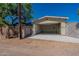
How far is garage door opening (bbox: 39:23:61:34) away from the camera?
25.8ft

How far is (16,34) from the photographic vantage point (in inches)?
317

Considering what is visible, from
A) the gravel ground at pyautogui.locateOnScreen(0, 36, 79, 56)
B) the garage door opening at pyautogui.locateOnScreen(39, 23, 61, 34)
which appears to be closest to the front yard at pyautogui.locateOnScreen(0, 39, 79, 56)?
the gravel ground at pyautogui.locateOnScreen(0, 36, 79, 56)

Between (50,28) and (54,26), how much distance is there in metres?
0.15

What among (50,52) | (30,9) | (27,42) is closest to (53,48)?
(50,52)

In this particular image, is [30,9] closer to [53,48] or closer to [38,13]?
[38,13]

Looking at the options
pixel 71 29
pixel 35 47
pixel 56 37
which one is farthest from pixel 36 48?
pixel 71 29

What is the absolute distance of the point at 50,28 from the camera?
312 inches

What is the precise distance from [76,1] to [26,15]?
4.88ft

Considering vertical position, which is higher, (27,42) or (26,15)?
(26,15)

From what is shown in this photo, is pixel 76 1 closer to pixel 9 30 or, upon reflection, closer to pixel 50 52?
pixel 50 52

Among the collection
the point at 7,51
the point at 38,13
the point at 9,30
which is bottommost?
the point at 7,51

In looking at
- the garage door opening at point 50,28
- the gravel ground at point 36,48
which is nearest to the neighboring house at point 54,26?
the garage door opening at point 50,28

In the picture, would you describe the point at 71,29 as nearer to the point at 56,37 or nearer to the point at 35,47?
the point at 56,37

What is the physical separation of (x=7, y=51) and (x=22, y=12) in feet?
3.93
